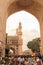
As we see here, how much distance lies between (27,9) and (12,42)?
15.4m

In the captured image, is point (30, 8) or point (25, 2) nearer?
point (25, 2)

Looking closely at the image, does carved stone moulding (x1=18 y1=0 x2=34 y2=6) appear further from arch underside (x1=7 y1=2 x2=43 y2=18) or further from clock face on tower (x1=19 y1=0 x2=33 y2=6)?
arch underside (x1=7 y1=2 x2=43 y2=18)

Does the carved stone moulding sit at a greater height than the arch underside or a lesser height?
greater

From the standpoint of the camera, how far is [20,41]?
32.2 m

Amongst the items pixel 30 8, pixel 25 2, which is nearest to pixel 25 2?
pixel 25 2

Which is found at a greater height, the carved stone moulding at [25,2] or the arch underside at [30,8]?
the carved stone moulding at [25,2]

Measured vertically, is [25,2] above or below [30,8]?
above

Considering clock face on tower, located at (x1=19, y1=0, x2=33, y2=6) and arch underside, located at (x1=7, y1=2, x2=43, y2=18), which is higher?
clock face on tower, located at (x1=19, y1=0, x2=33, y2=6)

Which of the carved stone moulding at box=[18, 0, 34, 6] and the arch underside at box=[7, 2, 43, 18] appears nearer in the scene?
the carved stone moulding at box=[18, 0, 34, 6]

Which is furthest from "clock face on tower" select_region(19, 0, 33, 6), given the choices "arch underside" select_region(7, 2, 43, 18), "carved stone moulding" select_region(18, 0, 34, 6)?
"arch underside" select_region(7, 2, 43, 18)

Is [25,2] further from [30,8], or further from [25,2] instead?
[30,8]

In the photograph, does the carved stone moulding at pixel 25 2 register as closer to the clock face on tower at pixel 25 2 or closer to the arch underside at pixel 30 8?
the clock face on tower at pixel 25 2

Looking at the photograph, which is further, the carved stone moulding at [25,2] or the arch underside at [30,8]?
the arch underside at [30,8]

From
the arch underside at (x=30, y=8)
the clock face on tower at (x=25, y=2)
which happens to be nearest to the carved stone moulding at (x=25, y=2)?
the clock face on tower at (x=25, y=2)
